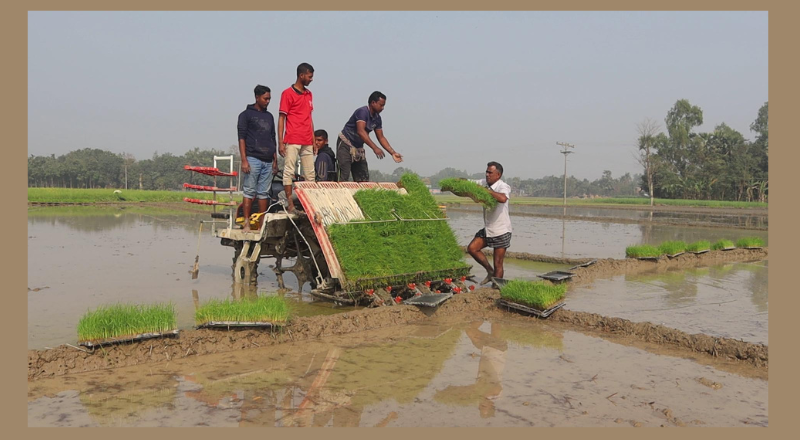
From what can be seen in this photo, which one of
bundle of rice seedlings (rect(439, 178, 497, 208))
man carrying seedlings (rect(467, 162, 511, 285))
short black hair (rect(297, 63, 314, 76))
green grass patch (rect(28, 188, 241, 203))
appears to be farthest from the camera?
green grass patch (rect(28, 188, 241, 203))

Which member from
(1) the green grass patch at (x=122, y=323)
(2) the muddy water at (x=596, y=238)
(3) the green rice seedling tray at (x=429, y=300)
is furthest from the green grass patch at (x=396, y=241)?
(2) the muddy water at (x=596, y=238)

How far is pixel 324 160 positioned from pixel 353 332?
141 inches

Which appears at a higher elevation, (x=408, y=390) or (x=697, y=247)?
(x=697, y=247)

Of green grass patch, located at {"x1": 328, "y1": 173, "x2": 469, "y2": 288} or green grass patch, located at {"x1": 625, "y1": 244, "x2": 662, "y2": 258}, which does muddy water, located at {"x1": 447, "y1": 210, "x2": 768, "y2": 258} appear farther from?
green grass patch, located at {"x1": 328, "y1": 173, "x2": 469, "y2": 288}

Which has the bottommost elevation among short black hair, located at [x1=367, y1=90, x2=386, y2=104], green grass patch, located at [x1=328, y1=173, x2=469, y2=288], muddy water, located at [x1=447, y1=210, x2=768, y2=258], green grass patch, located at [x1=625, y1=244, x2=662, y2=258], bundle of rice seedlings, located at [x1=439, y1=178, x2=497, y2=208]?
muddy water, located at [x1=447, y1=210, x2=768, y2=258]

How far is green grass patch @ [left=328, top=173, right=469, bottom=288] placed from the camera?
7.16 m

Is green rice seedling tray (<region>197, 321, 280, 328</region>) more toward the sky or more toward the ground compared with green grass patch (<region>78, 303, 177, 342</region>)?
more toward the ground

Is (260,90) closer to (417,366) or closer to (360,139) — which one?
(360,139)

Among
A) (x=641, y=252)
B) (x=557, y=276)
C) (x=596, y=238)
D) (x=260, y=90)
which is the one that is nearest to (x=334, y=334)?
(x=260, y=90)

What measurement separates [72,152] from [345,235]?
102651 millimetres

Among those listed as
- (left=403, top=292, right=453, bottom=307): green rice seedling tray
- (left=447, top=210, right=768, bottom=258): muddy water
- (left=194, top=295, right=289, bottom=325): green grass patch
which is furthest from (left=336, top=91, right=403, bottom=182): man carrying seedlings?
(left=447, top=210, right=768, bottom=258): muddy water

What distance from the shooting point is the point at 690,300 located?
8375 millimetres

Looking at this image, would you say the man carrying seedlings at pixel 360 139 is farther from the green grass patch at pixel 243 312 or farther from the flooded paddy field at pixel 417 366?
the green grass patch at pixel 243 312

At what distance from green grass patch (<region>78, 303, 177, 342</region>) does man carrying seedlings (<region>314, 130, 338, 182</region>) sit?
4.10 m
